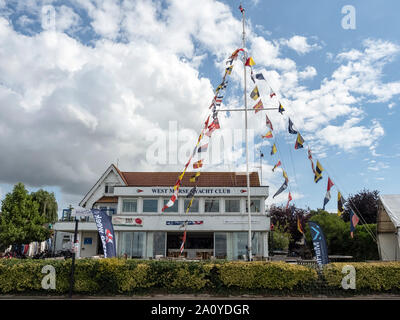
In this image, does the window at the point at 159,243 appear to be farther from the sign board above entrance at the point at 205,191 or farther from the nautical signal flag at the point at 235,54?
the nautical signal flag at the point at 235,54

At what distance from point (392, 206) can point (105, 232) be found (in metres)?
14.5

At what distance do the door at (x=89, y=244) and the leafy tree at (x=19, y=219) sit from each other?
22.3ft

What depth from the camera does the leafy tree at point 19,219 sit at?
31703mm

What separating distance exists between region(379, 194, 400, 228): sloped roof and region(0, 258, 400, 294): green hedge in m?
4.21

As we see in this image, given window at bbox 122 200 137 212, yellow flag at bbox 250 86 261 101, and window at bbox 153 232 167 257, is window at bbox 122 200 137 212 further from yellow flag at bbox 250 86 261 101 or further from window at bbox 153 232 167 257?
yellow flag at bbox 250 86 261 101

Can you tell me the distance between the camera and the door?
30.4 metres

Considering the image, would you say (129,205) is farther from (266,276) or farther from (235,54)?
(266,276)

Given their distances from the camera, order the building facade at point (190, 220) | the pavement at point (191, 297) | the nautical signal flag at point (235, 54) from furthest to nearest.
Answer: the building facade at point (190, 220) < the nautical signal flag at point (235, 54) < the pavement at point (191, 297)

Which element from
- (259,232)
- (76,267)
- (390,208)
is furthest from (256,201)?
(76,267)

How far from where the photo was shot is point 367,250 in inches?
987

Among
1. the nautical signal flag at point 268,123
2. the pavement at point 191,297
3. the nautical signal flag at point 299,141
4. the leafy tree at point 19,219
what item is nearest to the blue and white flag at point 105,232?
the pavement at point 191,297

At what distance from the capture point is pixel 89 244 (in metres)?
30.7

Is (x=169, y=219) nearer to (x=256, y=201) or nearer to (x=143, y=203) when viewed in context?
(x=143, y=203)

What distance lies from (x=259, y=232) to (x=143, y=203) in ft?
33.4
